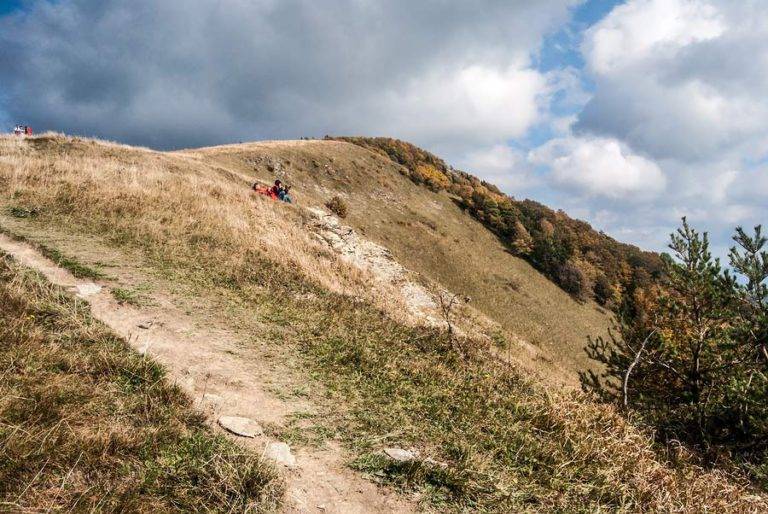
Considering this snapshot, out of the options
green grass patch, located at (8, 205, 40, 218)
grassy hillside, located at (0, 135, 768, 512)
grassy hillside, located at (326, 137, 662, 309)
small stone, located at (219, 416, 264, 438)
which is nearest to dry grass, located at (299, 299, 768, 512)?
grassy hillside, located at (0, 135, 768, 512)

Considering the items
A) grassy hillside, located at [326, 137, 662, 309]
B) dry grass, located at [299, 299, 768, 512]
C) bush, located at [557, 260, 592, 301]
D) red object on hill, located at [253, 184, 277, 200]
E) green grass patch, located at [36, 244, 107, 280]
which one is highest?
grassy hillside, located at [326, 137, 662, 309]

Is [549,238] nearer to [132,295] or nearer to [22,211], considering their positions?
[22,211]

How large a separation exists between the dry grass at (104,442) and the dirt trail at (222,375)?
0.34m

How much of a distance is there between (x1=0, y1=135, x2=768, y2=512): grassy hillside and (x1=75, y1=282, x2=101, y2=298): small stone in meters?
1.66

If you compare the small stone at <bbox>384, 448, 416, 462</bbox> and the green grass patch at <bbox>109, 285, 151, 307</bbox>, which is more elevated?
the green grass patch at <bbox>109, 285, 151, 307</bbox>

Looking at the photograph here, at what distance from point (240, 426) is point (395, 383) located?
7.64 feet

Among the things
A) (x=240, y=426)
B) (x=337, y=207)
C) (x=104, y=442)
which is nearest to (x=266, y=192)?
(x=337, y=207)

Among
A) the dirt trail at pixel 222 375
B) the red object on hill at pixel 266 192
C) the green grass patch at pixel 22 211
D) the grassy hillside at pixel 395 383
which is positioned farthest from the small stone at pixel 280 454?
the red object on hill at pixel 266 192

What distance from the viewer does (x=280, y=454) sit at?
3943mm

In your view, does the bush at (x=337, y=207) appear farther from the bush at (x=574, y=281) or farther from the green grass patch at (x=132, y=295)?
the green grass patch at (x=132, y=295)

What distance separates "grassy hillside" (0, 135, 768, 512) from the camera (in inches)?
154

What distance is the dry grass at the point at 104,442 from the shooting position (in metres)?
2.93

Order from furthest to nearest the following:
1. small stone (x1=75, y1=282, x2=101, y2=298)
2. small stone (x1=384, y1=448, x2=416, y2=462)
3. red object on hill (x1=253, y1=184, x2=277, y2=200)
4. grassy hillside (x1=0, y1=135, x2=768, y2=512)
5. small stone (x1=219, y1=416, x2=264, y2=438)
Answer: red object on hill (x1=253, y1=184, x2=277, y2=200) < small stone (x1=75, y1=282, x2=101, y2=298) < small stone (x1=219, y1=416, x2=264, y2=438) < small stone (x1=384, y1=448, x2=416, y2=462) < grassy hillside (x1=0, y1=135, x2=768, y2=512)

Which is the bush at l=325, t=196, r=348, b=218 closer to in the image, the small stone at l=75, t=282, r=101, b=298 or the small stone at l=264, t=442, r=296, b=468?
the small stone at l=75, t=282, r=101, b=298
